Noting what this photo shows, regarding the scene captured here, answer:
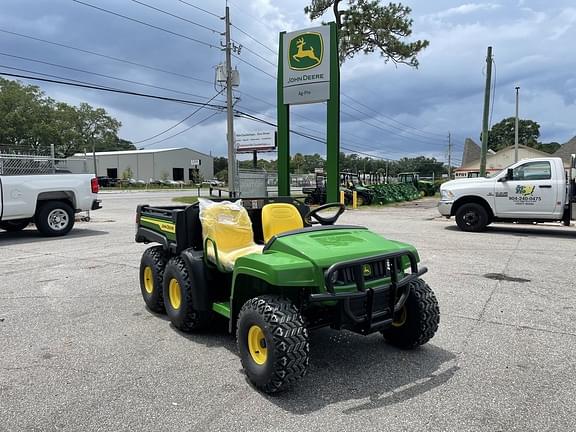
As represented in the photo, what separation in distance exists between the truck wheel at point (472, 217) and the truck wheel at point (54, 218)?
32.5 ft

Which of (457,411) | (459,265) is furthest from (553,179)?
(457,411)

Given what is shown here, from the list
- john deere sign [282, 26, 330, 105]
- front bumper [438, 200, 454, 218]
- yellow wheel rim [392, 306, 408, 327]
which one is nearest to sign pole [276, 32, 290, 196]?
john deere sign [282, 26, 330, 105]

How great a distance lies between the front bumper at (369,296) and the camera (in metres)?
3.11

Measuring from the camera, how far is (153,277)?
501cm

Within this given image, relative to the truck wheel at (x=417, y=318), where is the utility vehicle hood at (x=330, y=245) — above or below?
above

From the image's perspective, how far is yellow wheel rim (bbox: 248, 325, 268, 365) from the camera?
328 cm

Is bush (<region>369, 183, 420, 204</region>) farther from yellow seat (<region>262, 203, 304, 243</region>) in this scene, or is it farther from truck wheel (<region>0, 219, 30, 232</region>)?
yellow seat (<region>262, 203, 304, 243</region>)

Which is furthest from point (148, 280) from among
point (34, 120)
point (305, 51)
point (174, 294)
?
point (34, 120)

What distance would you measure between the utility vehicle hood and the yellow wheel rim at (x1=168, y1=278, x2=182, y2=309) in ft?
4.43

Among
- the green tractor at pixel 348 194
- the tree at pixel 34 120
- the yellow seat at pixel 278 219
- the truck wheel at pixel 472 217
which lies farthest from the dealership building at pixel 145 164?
the yellow seat at pixel 278 219

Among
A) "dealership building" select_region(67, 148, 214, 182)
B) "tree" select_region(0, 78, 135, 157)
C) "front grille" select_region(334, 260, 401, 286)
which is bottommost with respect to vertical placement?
"front grille" select_region(334, 260, 401, 286)

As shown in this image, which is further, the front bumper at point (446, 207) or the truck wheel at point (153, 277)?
the front bumper at point (446, 207)

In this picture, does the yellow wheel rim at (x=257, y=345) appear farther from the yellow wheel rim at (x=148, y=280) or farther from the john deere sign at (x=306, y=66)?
the john deere sign at (x=306, y=66)

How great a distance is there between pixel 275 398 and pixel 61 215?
32.4 ft
